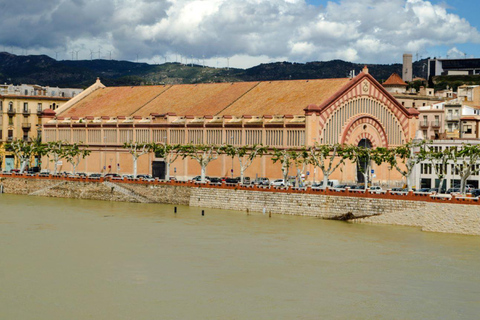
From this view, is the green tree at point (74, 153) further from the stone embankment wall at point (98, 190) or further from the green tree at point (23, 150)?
the stone embankment wall at point (98, 190)

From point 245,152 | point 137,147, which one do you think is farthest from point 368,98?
point 137,147

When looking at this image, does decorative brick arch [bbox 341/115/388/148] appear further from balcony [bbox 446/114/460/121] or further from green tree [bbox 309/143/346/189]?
balcony [bbox 446/114/460/121]

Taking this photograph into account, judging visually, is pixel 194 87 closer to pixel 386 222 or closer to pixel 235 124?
pixel 235 124

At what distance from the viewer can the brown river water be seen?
167ft

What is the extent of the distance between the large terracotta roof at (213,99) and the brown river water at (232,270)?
35001 mm

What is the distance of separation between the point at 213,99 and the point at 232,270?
7294cm

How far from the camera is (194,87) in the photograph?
13938cm

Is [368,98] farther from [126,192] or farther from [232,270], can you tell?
[232,270]

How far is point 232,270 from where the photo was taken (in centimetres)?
6044

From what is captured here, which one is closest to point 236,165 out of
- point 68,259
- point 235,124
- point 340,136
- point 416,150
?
point 235,124

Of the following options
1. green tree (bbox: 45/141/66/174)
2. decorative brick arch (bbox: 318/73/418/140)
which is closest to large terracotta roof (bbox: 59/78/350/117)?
decorative brick arch (bbox: 318/73/418/140)

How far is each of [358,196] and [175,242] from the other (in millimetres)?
21758

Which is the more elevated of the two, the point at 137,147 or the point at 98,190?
the point at 137,147

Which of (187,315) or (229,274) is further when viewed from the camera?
(229,274)
